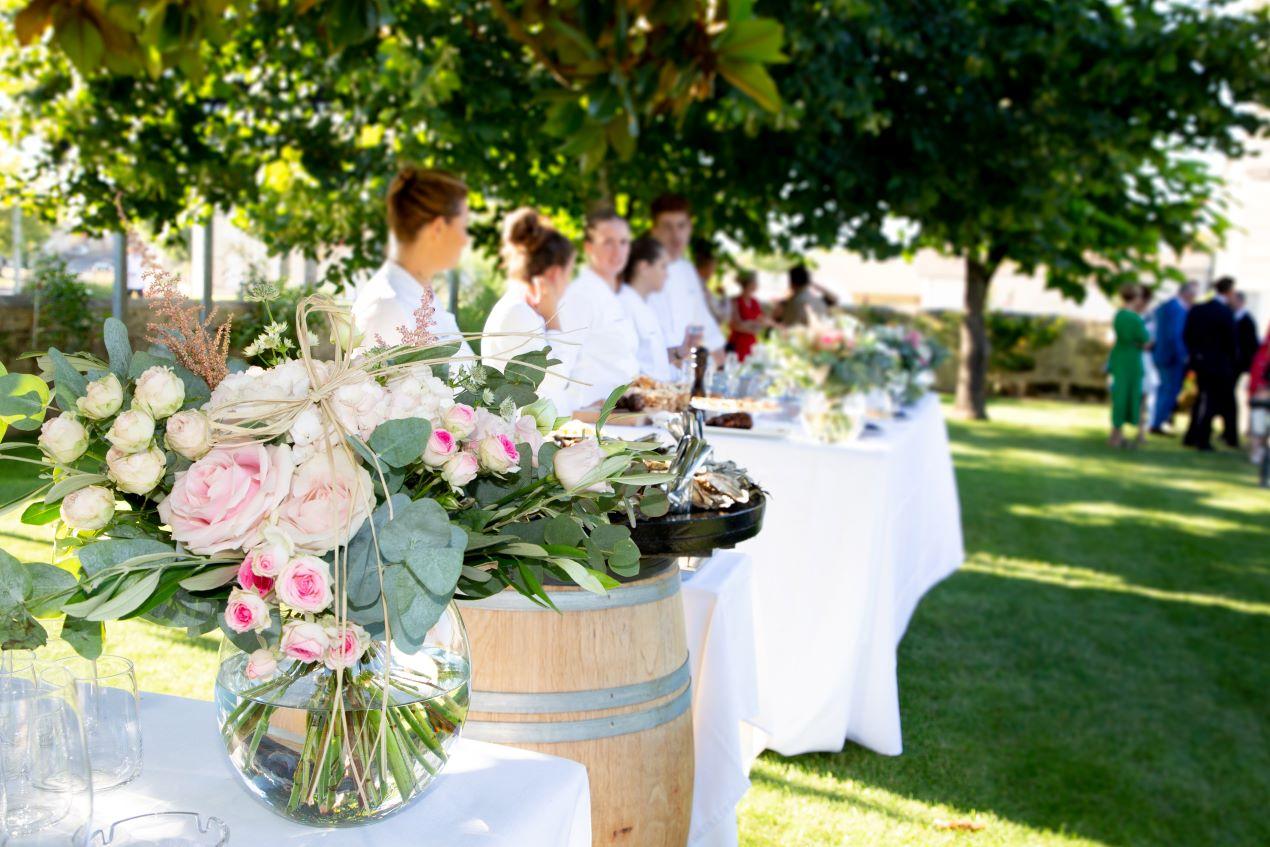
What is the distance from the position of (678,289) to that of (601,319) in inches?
90.7

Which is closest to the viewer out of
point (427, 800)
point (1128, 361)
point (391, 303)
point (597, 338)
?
point (427, 800)

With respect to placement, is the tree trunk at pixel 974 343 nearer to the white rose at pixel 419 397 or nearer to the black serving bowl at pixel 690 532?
the black serving bowl at pixel 690 532

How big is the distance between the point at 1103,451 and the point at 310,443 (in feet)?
39.3

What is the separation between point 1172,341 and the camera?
498 inches

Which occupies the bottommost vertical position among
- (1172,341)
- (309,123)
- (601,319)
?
(1172,341)

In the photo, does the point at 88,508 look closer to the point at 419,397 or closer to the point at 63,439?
the point at 63,439

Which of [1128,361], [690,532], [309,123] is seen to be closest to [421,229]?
[690,532]

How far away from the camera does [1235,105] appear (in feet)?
25.5

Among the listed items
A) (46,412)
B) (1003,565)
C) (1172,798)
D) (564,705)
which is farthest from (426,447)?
(1003,565)

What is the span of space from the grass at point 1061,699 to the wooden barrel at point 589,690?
128 cm

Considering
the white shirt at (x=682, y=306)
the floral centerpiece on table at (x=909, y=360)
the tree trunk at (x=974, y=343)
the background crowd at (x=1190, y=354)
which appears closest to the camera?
the floral centerpiece on table at (x=909, y=360)

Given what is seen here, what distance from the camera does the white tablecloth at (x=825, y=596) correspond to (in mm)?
3398

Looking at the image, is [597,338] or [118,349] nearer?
[118,349]

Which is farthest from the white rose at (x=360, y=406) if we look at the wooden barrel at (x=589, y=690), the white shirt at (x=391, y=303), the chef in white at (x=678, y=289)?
the chef in white at (x=678, y=289)
